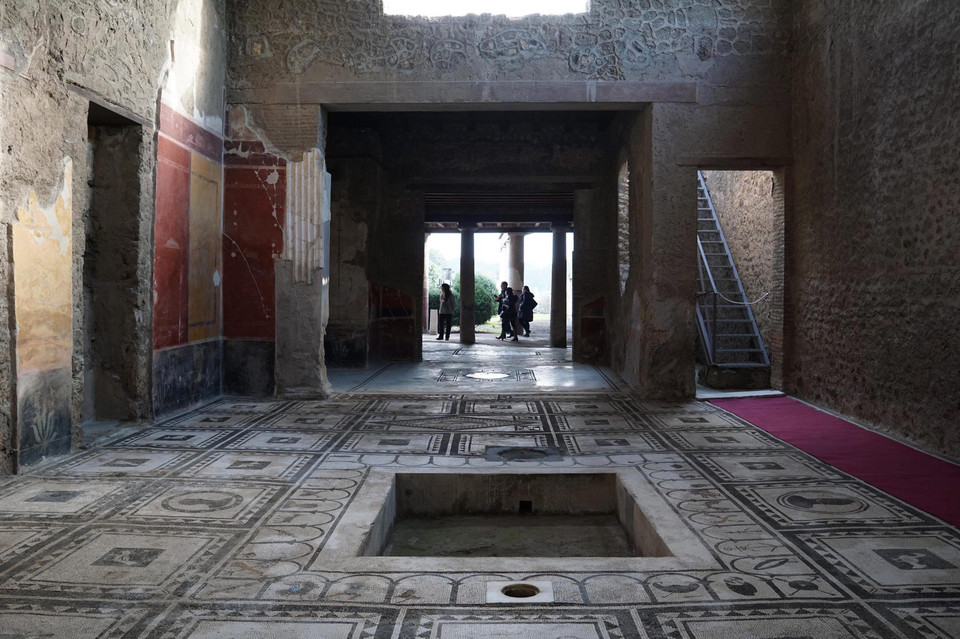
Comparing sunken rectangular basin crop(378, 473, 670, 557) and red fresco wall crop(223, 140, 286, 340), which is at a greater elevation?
red fresco wall crop(223, 140, 286, 340)

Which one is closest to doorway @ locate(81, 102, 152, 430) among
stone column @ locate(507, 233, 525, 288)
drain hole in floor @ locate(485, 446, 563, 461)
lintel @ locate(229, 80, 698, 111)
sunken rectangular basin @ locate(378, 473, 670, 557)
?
lintel @ locate(229, 80, 698, 111)

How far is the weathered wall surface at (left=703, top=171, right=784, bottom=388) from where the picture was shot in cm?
658

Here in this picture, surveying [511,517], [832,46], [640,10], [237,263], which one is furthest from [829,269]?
[237,263]

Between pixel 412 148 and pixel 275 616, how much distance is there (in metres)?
7.95

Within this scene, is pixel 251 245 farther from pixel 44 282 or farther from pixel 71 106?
pixel 44 282

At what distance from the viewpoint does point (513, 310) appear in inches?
575

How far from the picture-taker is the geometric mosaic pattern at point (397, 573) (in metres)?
2.13

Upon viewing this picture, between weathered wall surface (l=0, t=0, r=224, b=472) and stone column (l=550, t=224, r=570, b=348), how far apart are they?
822cm

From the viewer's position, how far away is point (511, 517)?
3.85 metres

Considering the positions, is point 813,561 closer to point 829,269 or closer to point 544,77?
point 829,269

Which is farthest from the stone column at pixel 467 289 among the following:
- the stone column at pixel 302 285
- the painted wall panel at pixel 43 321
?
the painted wall panel at pixel 43 321

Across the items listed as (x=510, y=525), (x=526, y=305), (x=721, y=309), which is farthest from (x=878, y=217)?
(x=526, y=305)

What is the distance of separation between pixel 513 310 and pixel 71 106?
429 inches

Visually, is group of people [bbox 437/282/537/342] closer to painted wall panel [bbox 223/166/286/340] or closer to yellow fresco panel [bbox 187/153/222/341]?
painted wall panel [bbox 223/166/286/340]
